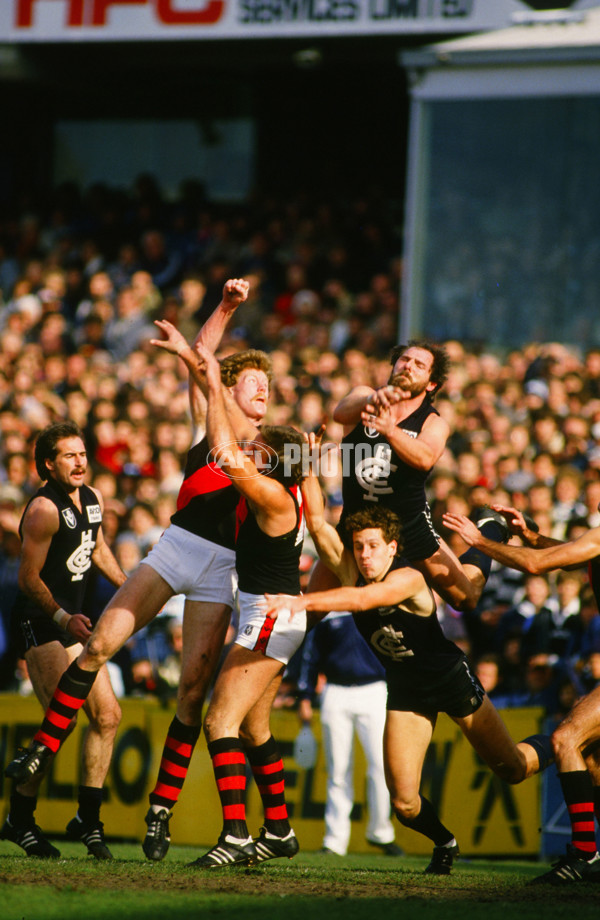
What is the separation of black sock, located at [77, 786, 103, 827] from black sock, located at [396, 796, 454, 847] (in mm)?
1701

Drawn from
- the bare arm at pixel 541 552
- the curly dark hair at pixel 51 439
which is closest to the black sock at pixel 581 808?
the bare arm at pixel 541 552

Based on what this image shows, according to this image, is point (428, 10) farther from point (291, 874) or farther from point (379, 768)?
point (291, 874)

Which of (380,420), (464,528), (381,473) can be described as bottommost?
(464,528)

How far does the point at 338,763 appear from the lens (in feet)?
31.1

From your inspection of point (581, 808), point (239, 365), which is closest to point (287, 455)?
point (239, 365)

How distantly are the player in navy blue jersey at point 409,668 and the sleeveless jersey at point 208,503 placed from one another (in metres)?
0.58

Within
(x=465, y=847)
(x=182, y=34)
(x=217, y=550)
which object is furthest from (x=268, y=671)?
(x=182, y=34)

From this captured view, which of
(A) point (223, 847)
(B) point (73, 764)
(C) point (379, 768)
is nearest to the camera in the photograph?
(A) point (223, 847)

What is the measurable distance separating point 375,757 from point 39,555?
3.46 metres

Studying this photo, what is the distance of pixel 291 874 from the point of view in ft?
22.2

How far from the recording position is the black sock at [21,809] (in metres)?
6.99

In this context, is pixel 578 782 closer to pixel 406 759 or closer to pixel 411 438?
pixel 406 759

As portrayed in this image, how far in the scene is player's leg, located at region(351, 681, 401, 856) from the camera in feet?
30.8

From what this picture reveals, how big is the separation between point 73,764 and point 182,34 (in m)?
10.3
